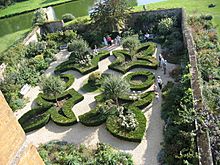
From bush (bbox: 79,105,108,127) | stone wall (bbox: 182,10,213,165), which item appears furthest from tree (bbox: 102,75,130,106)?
stone wall (bbox: 182,10,213,165)

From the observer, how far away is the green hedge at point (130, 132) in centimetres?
1656

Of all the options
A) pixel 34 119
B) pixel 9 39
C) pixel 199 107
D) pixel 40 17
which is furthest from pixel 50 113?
pixel 9 39

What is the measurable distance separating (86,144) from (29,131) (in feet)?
13.3

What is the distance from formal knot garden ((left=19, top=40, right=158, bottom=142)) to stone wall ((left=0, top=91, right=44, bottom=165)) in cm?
948

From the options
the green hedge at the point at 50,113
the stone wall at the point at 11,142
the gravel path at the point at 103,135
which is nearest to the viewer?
the stone wall at the point at 11,142

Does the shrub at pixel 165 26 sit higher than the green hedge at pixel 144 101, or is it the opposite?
the shrub at pixel 165 26

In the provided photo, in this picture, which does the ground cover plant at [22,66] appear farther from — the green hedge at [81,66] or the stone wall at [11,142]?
the stone wall at [11,142]

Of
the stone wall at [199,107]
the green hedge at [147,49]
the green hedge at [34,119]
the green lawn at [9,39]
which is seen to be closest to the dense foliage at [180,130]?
the stone wall at [199,107]

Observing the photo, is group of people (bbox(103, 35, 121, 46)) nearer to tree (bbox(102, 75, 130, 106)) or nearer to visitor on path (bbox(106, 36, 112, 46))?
visitor on path (bbox(106, 36, 112, 46))

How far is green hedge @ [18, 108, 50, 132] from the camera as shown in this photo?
19250 millimetres

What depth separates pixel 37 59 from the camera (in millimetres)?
26656

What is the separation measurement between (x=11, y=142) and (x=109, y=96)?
464 inches

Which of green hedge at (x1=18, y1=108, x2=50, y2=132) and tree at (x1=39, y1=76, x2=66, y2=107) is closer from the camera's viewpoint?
green hedge at (x1=18, y1=108, x2=50, y2=132)

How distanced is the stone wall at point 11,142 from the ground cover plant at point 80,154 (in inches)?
299
